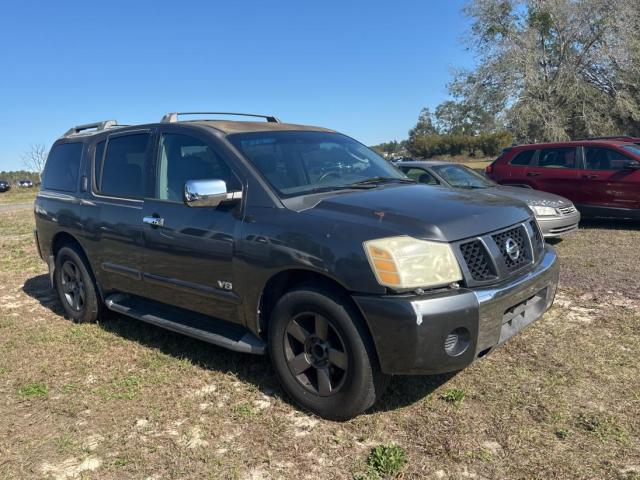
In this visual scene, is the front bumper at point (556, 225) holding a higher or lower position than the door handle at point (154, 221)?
lower

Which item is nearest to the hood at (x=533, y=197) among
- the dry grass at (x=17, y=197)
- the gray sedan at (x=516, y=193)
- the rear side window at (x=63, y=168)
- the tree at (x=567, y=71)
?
the gray sedan at (x=516, y=193)

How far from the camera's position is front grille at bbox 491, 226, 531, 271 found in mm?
3256

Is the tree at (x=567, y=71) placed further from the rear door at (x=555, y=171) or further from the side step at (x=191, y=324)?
the side step at (x=191, y=324)

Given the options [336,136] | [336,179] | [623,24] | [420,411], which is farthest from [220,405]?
[623,24]

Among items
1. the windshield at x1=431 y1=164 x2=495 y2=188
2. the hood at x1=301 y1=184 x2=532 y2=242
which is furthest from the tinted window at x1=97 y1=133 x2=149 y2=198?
the windshield at x1=431 y1=164 x2=495 y2=188

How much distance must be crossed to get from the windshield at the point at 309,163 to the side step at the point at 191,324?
1.02 meters

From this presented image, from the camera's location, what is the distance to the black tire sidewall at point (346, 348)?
2.98 meters

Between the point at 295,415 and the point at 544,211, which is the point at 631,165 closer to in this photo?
the point at 544,211

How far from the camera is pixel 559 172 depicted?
1006cm

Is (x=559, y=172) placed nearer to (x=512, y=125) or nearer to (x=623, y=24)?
(x=512, y=125)

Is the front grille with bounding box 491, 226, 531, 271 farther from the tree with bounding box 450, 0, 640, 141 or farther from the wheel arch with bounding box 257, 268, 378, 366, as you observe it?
the tree with bounding box 450, 0, 640, 141

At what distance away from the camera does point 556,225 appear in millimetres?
7918

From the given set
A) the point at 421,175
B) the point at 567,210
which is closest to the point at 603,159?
the point at 567,210

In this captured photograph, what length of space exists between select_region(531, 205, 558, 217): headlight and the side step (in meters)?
5.67
